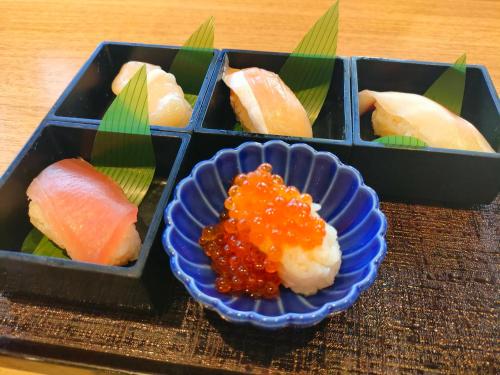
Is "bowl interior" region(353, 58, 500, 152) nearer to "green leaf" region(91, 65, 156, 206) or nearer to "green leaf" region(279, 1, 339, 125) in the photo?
"green leaf" region(279, 1, 339, 125)

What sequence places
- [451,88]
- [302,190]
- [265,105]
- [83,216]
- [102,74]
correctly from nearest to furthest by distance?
[83,216] < [302,190] < [265,105] < [451,88] < [102,74]

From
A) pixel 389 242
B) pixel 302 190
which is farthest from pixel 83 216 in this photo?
A: pixel 389 242

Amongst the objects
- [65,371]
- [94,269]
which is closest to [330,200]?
[94,269]

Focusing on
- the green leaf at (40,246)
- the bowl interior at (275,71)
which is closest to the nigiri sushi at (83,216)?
A: the green leaf at (40,246)

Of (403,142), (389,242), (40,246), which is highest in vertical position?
(403,142)

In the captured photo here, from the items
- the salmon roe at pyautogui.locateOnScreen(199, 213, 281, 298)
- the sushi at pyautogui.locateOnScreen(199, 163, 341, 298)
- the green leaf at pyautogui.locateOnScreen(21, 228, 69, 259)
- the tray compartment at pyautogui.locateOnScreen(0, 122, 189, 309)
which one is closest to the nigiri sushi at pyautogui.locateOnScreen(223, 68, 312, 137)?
the tray compartment at pyautogui.locateOnScreen(0, 122, 189, 309)

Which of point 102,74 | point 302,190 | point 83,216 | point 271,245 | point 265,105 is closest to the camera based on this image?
point 271,245

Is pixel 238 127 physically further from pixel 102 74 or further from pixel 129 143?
pixel 102 74
